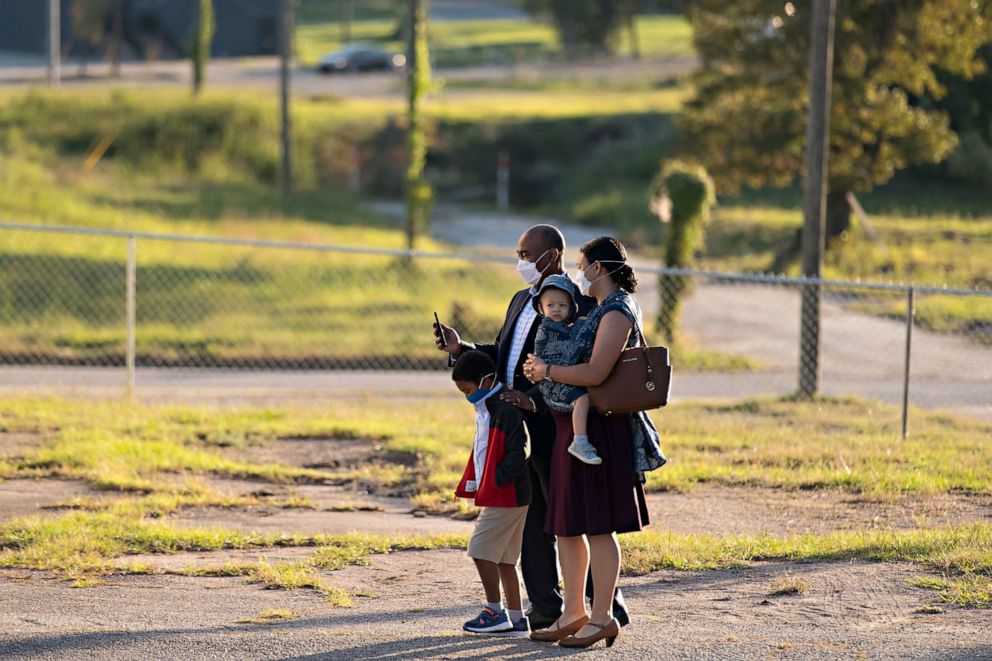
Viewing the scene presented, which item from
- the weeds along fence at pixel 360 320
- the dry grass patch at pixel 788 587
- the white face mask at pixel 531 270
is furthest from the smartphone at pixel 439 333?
the weeds along fence at pixel 360 320

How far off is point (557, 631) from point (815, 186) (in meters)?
8.55

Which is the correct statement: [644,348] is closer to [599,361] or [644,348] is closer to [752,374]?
[599,361]

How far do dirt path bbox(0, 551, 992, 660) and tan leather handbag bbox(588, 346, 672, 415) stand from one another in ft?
3.39

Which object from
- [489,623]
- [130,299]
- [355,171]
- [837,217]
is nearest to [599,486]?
[489,623]

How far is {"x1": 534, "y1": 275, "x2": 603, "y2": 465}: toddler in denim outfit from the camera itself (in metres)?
5.71

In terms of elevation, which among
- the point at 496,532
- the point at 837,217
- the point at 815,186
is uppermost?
the point at 837,217

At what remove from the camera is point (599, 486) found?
5.80 metres

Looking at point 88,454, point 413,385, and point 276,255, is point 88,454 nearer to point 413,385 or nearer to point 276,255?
point 413,385

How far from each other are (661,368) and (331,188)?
29207 mm

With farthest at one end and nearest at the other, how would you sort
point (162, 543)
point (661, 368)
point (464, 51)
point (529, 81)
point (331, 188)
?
point (464, 51)
point (529, 81)
point (331, 188)
point (162, 543)
point (661, 368)

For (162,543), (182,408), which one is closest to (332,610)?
(162,543)

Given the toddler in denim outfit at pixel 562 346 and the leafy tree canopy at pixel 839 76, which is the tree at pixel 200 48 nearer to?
the leafy tree canopy at pixel 839 76

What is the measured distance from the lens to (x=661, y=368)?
571cm

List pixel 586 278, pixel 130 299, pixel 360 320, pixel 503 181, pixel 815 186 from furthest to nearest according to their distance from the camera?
pixel 503 181, pixel 360 320, pixel 815 186, pixel 130 299, pixel 586 278
